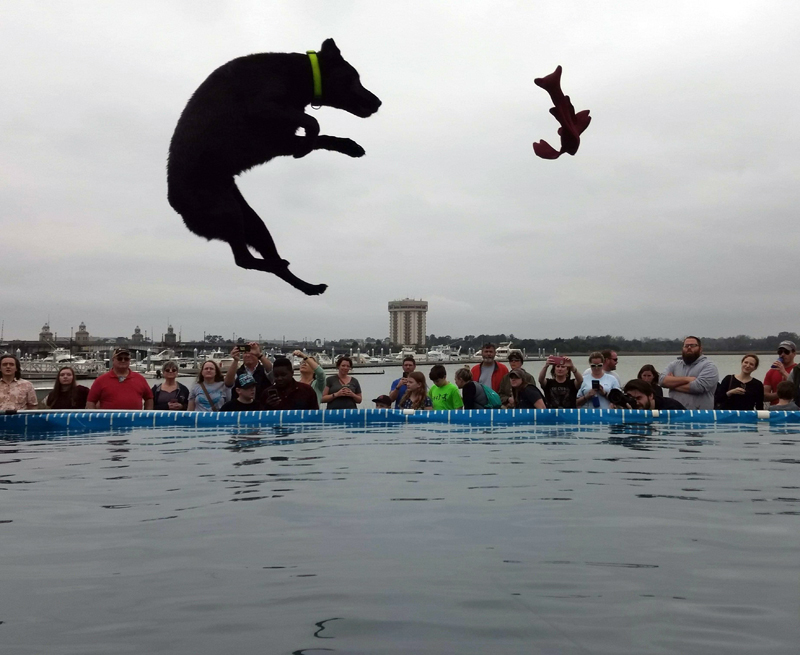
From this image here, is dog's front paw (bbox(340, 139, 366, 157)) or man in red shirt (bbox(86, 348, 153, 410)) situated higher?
dog's front paw (bbox(340, 139, 366, 157))

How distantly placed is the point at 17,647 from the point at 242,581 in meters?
0.85

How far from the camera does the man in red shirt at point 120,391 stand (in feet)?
29.9

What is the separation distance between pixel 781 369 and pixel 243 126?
7.09 m

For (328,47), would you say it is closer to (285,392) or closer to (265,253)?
(265,253)

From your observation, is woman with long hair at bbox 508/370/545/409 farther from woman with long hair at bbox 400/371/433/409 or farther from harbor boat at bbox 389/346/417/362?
harbor boat at bbox 389/346/417/362

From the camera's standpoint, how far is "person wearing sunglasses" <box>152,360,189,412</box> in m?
9.52

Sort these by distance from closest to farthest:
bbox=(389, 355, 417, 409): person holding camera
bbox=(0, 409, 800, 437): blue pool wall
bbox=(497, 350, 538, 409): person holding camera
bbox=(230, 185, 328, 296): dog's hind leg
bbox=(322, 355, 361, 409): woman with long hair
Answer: bbox=(0, 409, 800, 437): blue pool wall, bbox=(230, 185, 328, 296): dog's hind leg, bbox=(322, 355, 361, 409): woman with long hair, bbox=(497, 350, 538, 409): person holding camera, bbox=(389, 355, 417, 409): person holding camera

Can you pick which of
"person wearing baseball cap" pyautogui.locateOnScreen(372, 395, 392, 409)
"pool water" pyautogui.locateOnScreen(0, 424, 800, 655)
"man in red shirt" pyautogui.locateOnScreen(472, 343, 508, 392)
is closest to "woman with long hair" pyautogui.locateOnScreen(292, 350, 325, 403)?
"person wearing baseball cap" pyautogui.locateOnScreen(372, 395, 392, 409)

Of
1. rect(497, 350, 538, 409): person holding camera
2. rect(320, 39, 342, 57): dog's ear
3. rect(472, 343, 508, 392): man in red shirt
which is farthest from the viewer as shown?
rect(472, 343, 508, 392): man in red shirt

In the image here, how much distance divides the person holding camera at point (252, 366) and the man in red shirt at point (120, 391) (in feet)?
3.34

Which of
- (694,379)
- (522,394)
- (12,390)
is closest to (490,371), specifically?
(522,394)

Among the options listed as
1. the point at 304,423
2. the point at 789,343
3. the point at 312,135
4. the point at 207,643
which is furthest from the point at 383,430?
the point at 207,643

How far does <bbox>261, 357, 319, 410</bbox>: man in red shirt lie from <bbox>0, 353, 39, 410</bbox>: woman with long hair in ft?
8.97

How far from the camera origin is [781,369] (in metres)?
9.80
